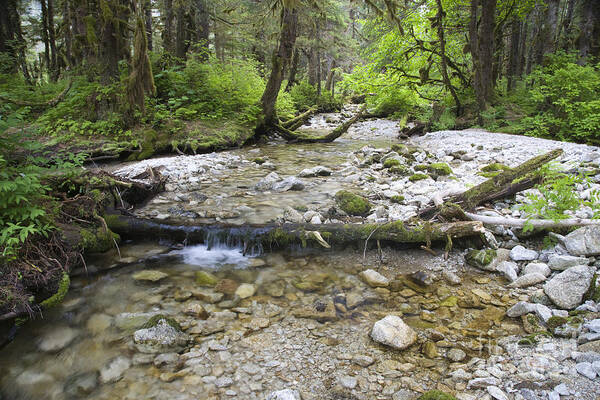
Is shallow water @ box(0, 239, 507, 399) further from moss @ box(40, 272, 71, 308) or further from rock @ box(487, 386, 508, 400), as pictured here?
rock @ box(487, 386, 508, 400)

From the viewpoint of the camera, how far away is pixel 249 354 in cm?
268

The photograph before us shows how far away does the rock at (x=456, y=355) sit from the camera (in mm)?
2508

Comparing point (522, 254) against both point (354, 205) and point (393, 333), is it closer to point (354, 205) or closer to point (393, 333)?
point (393, 333)

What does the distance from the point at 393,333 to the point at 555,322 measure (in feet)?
4.14

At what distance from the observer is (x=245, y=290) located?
3.65 metres

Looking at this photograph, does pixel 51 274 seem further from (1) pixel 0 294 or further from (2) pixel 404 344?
(2) pixel 404 344

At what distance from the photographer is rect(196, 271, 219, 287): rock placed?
378cm

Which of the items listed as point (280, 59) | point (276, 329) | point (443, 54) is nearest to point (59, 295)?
point (276, 329)

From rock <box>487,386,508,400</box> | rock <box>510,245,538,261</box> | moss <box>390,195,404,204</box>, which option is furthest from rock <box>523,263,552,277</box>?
moss <box>390,195,404,204</box>

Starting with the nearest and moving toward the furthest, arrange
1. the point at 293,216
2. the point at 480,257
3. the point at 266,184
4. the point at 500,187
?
the point at 480,257 < the point at 500,187 < the point at 293,216 < the point at 266,184

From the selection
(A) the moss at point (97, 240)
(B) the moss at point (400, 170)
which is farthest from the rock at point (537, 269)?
(A) the moss at point (97, 240)

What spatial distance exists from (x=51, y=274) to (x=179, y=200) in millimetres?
3138

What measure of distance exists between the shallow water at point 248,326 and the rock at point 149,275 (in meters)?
0.06

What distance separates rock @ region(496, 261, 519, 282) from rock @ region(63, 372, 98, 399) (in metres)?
3.94
